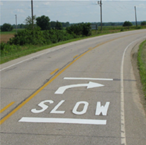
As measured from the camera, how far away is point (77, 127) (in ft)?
21.5

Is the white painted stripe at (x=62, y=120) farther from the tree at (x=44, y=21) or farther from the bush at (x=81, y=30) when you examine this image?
the tree at (x=44, y=21)

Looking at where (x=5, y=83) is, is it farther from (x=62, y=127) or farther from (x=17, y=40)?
(x=17, y=40)

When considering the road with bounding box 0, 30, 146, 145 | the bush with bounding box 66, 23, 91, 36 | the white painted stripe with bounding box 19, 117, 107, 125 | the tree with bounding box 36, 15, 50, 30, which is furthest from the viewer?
the tree with bounding box 36, 15, 50, 30

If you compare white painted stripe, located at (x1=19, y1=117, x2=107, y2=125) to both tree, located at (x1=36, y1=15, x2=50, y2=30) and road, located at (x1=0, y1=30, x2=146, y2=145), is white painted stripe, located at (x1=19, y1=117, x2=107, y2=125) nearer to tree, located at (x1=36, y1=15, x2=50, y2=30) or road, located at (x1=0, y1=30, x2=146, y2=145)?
road, located at (x1=0, y1=30, x2=146, y2=145)

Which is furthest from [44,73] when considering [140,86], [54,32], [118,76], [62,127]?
[54,32]

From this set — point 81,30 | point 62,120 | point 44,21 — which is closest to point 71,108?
point 62,120

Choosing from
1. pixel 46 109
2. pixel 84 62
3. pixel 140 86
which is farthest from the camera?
pixel 84 62

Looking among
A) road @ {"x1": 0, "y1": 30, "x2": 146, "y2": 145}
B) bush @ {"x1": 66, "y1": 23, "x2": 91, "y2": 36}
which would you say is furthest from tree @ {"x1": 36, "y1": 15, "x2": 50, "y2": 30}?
road @ {"x1": 0, "y1": 30, "x2": 146, "y2": 145}

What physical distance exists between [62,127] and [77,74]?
285 inches

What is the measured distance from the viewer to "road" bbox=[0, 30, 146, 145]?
237 inches

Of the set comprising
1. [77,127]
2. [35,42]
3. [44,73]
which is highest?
[35,42]

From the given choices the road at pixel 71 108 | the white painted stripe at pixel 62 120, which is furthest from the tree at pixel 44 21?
the white painted stripe at pixel 62 120

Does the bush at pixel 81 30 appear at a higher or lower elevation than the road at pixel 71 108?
higher

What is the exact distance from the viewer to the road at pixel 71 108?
19.7 feet
